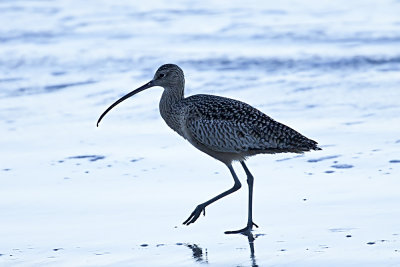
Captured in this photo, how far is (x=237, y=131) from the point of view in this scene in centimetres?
715

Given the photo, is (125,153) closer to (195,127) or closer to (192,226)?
(195,127)

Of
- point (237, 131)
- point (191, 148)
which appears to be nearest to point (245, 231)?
point (237, 131)

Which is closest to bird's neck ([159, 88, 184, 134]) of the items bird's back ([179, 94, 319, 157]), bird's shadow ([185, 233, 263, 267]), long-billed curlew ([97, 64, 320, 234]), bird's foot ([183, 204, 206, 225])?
long-billed curlew ([97, 64, 320, 234])

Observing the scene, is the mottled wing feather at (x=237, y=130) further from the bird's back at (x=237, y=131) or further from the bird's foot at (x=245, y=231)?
the bird's foot at (x=245, y=231)

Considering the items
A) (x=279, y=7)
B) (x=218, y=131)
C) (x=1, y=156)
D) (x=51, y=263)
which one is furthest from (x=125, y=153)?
(x=279, y=7)

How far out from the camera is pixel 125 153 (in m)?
8.60

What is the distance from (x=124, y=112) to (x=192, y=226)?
404 centimetres

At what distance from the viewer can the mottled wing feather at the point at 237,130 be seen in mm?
7035

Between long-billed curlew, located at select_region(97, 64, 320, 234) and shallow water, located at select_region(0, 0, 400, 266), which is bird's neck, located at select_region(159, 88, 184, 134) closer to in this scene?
long-billed curlew, located at select_region(97, 64, 320, 234)

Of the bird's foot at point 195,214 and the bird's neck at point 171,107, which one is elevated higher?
the bird's neck at point 171,107

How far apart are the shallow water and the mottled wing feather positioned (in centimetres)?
38

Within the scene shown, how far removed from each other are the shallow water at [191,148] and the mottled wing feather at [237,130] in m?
0.38

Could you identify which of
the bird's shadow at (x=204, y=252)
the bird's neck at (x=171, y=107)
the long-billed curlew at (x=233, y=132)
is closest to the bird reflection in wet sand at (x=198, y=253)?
the bird's shadow at (x=204, y=252)

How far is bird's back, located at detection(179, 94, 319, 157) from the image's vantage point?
704cm
